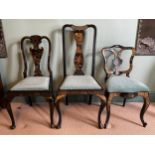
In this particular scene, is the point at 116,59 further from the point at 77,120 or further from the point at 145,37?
the point at 77,120

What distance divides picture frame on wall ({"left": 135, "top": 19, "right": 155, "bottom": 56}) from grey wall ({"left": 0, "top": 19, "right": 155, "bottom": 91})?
2.2 inches

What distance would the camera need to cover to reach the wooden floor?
1.62m

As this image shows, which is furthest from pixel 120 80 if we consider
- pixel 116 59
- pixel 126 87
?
pixel 116 59

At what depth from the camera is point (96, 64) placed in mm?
2064

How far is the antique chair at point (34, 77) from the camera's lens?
1558 mm

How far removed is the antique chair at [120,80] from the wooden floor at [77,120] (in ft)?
0.47

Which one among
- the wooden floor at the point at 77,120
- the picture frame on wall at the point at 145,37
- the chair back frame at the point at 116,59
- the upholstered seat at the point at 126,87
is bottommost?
the wooden floor at the point at 77,120

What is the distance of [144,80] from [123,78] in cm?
58

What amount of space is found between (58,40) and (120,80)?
0.88 m

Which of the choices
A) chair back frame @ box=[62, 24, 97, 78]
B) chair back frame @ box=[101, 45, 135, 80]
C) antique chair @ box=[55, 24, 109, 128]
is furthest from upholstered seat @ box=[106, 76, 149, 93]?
chair back frame @ box=[62, 24, 97, 78]

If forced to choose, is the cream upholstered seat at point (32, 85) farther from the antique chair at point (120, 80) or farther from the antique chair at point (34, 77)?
the antique chair at point (120, 80)

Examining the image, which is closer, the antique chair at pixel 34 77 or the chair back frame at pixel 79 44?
the antique chair at pixel 34 77

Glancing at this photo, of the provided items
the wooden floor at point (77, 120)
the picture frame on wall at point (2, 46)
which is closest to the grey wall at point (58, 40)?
the picture frame on wall at point (2, 46)
